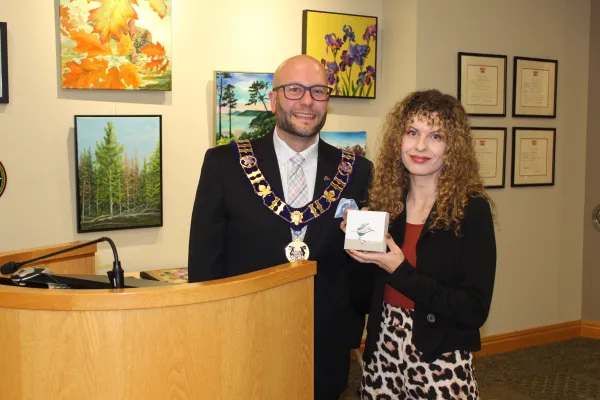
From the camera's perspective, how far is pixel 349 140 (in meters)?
4.72

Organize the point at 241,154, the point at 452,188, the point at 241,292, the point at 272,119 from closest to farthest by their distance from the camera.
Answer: the point at 241,292 < the point at 452,188 < the point at 241,154 < the point at 272,119

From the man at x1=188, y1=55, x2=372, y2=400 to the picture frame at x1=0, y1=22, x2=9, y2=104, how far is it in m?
1.56

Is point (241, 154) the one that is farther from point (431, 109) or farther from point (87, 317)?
point (87, 317)

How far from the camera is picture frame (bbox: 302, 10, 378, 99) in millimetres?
4496

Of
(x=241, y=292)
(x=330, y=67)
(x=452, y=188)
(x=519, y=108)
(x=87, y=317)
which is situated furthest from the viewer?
(x=519, y=108)

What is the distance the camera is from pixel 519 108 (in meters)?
5.06

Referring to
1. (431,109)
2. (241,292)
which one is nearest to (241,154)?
(431,109)

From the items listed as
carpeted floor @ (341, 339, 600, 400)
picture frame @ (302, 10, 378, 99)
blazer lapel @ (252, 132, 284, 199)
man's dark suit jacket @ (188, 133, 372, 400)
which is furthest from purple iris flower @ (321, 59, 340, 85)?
man's dark suit jacket @ (188, 133, 372, 400)

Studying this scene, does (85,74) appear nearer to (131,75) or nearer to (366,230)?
(131,75)

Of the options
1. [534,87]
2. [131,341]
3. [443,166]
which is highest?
[534,87]

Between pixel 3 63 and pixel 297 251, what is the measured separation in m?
2.05

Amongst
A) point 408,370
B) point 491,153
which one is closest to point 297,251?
point 408,370

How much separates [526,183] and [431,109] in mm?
3172

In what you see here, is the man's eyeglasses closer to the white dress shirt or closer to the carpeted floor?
the white dress shirt
